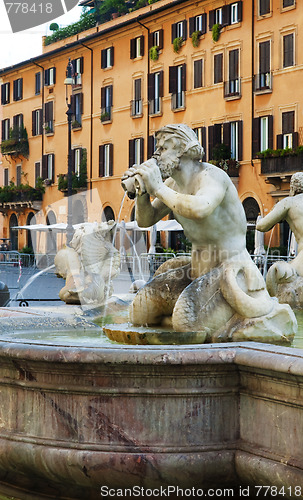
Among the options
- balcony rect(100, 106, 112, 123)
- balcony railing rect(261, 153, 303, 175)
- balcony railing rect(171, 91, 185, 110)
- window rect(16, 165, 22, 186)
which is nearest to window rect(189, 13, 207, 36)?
balcony railing rect(171, 91, 185, 110)

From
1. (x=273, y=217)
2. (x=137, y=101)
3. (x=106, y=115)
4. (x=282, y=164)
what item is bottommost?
(x=273, y=217)

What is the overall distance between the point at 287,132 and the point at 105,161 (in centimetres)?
1222

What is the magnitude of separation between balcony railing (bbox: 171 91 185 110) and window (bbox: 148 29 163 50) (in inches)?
105

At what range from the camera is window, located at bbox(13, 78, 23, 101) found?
49.1 metres

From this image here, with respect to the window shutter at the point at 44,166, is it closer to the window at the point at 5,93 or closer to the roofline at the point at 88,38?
the roofline at the point at 88,38

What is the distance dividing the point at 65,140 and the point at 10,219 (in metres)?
7.18

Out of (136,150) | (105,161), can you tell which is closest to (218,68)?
(136,150)

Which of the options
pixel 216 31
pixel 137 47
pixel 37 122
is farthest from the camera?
pixel 37 122

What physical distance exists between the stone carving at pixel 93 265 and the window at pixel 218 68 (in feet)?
88.4

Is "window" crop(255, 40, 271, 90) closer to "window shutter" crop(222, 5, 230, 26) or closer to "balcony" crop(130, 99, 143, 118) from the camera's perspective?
"window shutter" crop(222, 5, 230, 26)

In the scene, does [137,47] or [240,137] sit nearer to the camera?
[240,137]

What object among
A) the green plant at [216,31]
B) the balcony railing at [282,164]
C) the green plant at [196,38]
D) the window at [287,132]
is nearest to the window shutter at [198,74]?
the green plant at [196,38]

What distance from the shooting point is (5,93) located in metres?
51.0

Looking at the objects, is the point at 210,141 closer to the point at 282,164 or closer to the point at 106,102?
the point at 282,164
